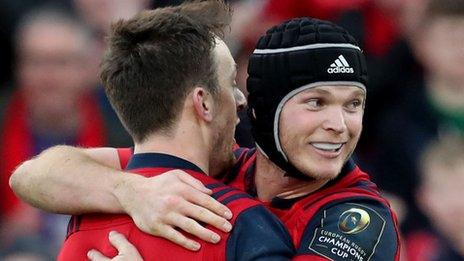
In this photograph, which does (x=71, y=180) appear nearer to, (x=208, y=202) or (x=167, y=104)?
(x=167, y=104)

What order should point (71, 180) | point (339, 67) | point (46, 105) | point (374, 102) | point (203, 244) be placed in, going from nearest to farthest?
1. point (203, 244)
2. point (339, 67)
3. point (71, 180)
4. point (46, 105)
5. point (374, 102)

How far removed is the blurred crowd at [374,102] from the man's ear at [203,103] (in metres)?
2.63

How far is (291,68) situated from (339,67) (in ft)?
0.53

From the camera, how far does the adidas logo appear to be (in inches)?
157

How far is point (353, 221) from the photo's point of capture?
3900 millimetres

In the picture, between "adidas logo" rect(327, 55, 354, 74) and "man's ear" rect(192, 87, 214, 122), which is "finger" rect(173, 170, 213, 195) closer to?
"man's ear" rect(192, 87, 214, 122)

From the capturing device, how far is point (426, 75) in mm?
6984

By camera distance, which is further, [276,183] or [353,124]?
[276,183]

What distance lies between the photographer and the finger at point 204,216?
12.3 feet

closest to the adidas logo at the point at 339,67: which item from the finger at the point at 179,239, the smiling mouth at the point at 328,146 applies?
the smiling mouth at the point at 328,146

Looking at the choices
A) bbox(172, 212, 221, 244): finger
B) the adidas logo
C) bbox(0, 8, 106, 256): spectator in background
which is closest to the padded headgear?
the adidas logo

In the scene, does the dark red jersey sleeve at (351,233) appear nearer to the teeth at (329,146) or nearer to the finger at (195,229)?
the teeth at (329,146)

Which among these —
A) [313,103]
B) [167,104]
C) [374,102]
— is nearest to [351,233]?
[313,103]

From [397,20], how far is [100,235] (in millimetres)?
3715
